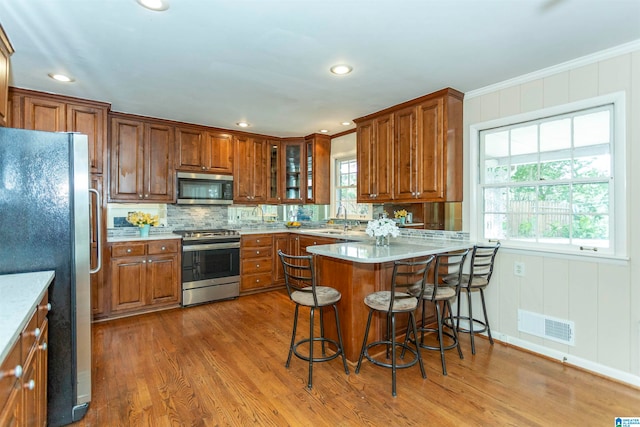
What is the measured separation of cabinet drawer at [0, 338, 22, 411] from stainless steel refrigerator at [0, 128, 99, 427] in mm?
762

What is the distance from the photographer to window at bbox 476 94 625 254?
8.23 ft

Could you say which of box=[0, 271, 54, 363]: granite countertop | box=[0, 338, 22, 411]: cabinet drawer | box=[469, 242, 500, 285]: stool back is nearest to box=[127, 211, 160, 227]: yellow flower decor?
box=[0, 271, 54, 363]: granite countertop

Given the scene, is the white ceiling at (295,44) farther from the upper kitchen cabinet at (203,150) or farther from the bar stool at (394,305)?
the bar stool at (394,305)

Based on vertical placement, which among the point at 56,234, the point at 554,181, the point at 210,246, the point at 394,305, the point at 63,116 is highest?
the point at 63,116

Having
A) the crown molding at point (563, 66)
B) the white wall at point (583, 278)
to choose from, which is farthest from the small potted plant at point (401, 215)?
the crown molding at point (563, 66)

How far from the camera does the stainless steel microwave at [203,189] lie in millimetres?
4387

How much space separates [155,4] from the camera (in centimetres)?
184

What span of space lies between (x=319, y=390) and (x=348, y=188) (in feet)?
10.9

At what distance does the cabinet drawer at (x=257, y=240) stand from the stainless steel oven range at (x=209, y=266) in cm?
14

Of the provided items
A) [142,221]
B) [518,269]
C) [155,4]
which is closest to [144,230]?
[142,221]

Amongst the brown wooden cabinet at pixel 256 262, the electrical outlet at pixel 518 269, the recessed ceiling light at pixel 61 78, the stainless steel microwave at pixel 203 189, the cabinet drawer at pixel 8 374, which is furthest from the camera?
the brown wooden cabinet at pixel 256 262

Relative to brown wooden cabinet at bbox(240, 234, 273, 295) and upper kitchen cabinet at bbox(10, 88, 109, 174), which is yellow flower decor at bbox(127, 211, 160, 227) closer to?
upper kitchen cabinet at bbox(10, 88, 109, 174)

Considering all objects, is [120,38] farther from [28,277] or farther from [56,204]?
[28,277]

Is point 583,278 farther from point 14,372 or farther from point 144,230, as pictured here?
point 144,230
